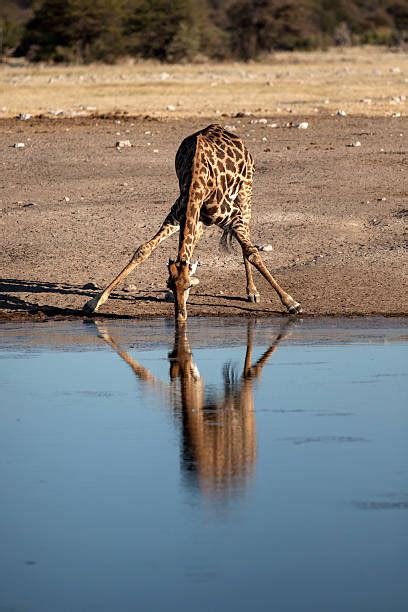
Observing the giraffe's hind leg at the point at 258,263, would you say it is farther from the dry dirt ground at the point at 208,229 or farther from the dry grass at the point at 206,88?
the dry grass at the point at 206,88

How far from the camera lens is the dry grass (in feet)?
77.5

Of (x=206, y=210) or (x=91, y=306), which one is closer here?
(x=91, y=306)

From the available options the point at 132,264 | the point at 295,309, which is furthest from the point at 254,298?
the point at 132,264

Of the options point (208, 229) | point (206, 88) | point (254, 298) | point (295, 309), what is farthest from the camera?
point (206, 88)

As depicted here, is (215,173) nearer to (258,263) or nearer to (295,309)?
(258,263)

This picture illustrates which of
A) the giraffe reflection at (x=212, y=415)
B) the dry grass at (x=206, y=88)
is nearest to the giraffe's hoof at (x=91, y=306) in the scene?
the giraffe reflection at (x=212, y=415)

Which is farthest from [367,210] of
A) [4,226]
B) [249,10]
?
[249,10]

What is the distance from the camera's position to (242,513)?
18.9ft

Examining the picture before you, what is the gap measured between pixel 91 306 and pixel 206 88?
1781 cm

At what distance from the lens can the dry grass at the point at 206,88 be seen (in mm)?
23609

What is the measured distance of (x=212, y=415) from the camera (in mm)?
7508

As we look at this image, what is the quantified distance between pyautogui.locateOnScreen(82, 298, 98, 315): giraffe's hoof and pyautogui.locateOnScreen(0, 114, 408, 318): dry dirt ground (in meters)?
0.18

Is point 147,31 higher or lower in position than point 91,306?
lower

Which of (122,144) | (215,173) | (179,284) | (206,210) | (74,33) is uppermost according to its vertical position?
(215,173)
